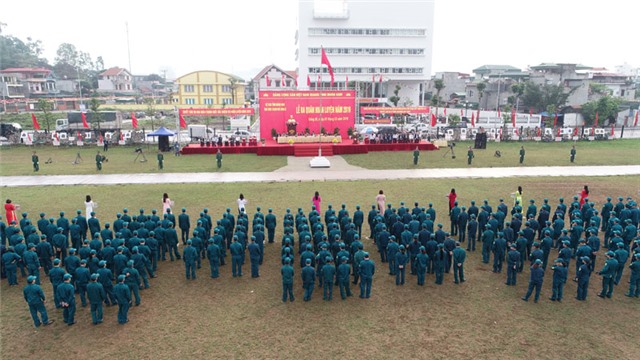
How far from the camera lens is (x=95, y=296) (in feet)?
26.1

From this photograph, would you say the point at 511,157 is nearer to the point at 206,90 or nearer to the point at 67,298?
the point at 67,298

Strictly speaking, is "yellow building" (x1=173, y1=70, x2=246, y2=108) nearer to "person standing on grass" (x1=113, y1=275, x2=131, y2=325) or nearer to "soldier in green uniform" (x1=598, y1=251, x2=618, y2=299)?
"person standing on grass" (x1=113, y1=275, x2=131, y2=325)

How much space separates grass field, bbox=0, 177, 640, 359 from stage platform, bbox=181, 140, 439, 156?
1796cm

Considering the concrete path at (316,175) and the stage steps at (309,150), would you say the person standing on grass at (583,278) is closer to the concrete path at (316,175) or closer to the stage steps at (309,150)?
the concrete path at (316,175)

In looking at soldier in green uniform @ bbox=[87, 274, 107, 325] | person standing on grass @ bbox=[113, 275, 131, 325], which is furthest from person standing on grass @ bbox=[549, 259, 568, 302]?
soldier in green uniform @ bbox=[87, 274, 107, 325]

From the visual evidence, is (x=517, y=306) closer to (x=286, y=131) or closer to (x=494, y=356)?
(x=494, y=356)

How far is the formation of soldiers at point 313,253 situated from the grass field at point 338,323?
11.7 inches

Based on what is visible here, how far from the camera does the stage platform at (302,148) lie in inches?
1135

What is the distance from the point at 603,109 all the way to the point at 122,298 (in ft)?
161

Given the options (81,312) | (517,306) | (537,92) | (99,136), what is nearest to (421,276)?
(517,306)

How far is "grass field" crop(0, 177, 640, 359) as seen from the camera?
23.8 feet

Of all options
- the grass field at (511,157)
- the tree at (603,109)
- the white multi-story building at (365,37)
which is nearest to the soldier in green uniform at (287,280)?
the grass field at (511,157)

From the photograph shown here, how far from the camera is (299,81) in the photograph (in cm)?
6341

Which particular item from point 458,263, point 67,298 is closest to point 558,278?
point 458,263
